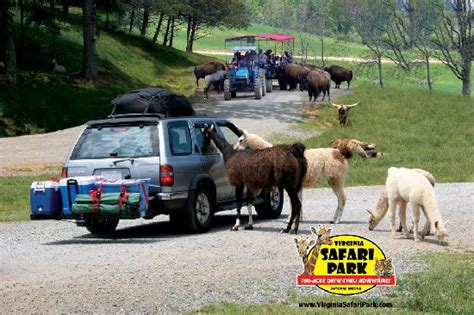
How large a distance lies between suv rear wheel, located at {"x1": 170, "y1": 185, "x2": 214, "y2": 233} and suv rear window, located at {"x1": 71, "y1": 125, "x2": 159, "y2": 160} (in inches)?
41.4

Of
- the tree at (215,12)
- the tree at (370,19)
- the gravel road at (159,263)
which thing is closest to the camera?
the gravel road at (159,263)

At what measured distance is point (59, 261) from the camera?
41.8 feet

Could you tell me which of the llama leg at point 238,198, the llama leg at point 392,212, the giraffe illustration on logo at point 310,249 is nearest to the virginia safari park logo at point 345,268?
the giraffe illustration on logo at point 310,249

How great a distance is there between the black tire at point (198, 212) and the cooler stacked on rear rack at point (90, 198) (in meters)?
0.91

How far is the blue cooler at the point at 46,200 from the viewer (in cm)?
1468

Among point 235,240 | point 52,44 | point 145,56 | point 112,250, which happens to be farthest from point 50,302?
point 145,56

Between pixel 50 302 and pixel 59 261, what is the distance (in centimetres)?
302

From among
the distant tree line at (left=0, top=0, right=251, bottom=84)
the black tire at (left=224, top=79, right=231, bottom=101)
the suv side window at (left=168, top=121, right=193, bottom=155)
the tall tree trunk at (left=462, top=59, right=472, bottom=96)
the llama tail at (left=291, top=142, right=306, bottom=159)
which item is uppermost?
the distant tree line at (left=0, top=0, right=251, bottom=84)

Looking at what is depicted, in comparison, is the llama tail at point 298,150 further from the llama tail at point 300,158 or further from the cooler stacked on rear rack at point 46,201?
the cooler stacked on rear rack at point 46,201

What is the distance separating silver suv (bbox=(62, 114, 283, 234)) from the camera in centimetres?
1476

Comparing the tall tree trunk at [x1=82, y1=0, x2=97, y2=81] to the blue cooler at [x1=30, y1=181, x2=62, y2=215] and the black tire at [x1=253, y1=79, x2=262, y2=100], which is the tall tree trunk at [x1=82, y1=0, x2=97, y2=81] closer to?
the black tire at [x1=253, y1=79, x2=262, y2=100]

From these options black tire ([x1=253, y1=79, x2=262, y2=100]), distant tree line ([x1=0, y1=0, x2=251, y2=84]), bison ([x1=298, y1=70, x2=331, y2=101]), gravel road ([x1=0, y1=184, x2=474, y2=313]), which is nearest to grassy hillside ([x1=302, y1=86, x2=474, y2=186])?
bison ([x1=298, y1=70, x2=331, y2=101])

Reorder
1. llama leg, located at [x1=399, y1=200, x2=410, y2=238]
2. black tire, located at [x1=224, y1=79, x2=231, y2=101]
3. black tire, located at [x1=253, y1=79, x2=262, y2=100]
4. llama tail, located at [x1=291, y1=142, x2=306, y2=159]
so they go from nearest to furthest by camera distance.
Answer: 1. llama leg, located at [x1=399, y1=200, x2=410, y2=238]
2. llama tail, located at [x1=291, y1=142, x2=306, y2=159]
3. black tire, located at [x1=224, y1=79, x2=231, y2=101]
4. black tire, located at [x1=253, y1=79, x2=262, y2=100]

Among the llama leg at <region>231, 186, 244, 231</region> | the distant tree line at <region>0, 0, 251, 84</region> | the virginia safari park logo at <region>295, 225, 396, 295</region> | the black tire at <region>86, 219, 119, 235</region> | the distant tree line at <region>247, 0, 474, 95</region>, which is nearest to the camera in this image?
the virginia safari park logo at <region>295, 225, 396, 295</region>
